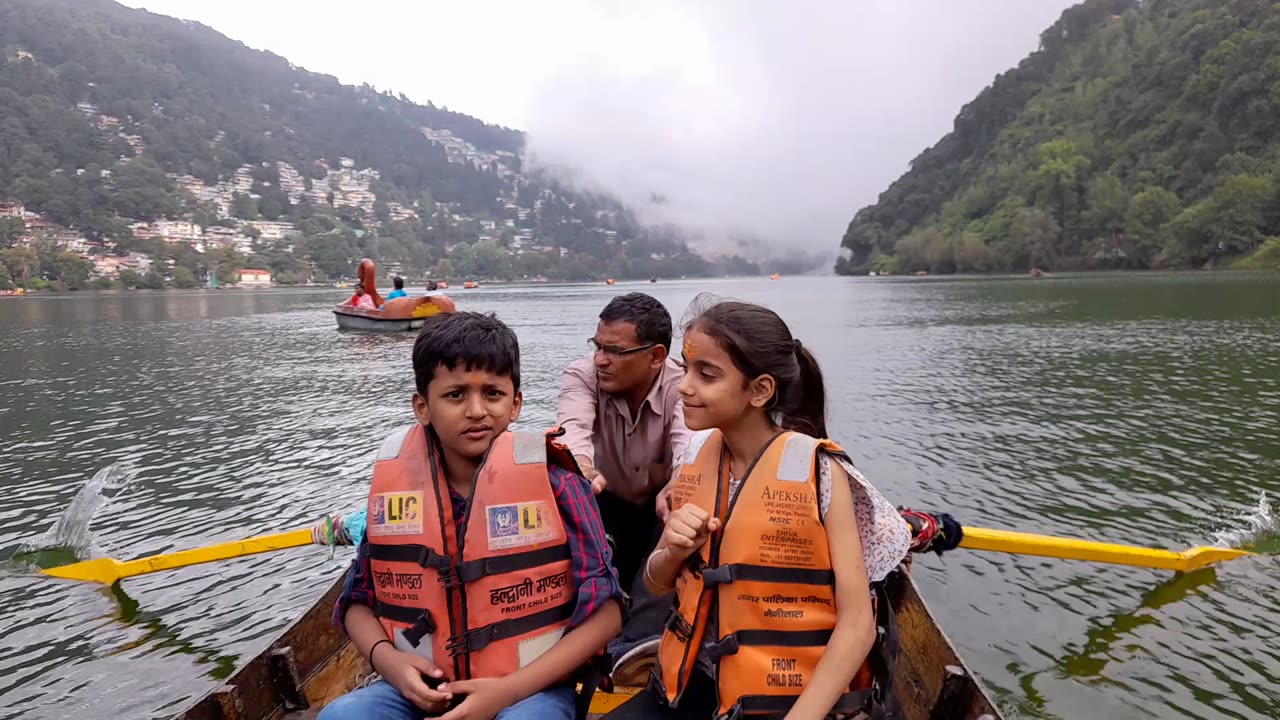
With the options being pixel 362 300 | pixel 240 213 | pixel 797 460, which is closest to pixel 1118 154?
pixel 362 300

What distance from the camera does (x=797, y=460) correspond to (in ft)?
7.00

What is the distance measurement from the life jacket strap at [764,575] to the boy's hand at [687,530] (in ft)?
0.38

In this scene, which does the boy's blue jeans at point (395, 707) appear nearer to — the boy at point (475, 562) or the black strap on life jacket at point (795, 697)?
the boy at point (475, 562)

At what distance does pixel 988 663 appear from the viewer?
4996mm

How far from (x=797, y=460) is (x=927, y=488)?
7333 millimetres

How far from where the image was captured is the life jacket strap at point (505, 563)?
7.07ft

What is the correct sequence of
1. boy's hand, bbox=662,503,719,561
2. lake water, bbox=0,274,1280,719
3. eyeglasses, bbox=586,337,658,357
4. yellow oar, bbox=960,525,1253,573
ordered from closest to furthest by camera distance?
boy's hand, bbox=662,503,719,561
eyeglasses, bbox=586,337,658,357
lake water, bbox=0,274,1280,719
yellow oar, bbox=960,525,1253,573

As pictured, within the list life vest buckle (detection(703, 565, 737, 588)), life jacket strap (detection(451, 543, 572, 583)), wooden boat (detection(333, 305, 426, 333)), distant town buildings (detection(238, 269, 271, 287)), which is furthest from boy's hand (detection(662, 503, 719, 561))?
distant town buildings (detection(238, 269, 271, 287))

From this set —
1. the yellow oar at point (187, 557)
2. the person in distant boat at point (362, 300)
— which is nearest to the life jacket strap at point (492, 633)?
the yellow oar at point (187, 557)

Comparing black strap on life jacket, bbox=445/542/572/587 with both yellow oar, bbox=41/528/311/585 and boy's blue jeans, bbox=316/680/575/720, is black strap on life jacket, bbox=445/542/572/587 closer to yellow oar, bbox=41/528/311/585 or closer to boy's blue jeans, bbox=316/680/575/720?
boy's blue jeans, bbox=316/680/575/720

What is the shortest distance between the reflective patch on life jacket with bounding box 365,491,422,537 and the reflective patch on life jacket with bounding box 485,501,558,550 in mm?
235

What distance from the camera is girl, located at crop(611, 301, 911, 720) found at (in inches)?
80.3

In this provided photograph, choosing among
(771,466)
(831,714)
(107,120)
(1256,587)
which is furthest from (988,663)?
(107,120)

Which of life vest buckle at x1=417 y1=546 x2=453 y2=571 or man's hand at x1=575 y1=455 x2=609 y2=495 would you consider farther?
man's hand at x1=575 y1=455 x2=609 y2=495
